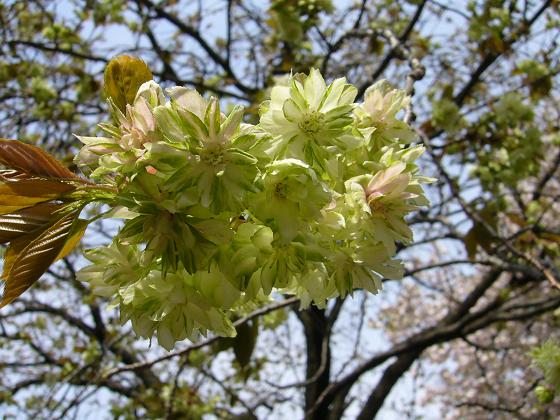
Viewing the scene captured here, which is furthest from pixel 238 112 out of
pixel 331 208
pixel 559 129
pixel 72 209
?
pixel 559 129

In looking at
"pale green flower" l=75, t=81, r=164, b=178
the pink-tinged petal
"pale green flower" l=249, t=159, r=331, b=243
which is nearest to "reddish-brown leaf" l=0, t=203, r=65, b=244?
"pale green flower" l=75, t=81, r=164, b=178

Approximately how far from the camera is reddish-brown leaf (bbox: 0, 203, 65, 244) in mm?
878

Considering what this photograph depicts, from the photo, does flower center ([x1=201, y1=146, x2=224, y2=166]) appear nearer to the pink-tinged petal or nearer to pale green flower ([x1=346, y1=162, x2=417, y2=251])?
the pink-tinged petal

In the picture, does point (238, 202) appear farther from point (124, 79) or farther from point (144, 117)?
point (124, 79)

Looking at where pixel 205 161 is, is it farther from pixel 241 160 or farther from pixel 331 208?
pixel 331 208

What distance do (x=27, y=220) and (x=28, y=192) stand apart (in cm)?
5

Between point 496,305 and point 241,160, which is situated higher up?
point 496,305

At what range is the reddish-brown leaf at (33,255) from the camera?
854mm

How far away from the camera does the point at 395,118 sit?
1.08 meters

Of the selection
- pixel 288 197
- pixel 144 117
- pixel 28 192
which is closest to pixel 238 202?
pixel 288 197

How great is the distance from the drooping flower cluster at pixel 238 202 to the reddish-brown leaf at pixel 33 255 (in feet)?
0.30

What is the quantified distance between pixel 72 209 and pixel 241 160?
324 mm

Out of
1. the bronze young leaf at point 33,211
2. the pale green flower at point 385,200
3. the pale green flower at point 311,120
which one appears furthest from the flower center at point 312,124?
the bronze young leaf at point 33,211

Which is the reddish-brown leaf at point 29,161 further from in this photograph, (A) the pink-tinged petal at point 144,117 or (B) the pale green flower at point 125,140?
(A) the pink-tinged petal at point 144,117
